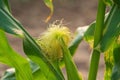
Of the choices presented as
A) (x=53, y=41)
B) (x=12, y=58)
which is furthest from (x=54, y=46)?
(x=12, y=58)

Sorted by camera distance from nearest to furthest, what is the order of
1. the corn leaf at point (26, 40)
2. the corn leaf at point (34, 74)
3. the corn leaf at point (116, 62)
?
the corn leaf at point (26, 40), the corn leaf at point (116, 62), the corn leaf at point (34, 74)

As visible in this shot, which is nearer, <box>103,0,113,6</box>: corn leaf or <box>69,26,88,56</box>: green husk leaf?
<box>103,0,113,6</box>: corn leaf

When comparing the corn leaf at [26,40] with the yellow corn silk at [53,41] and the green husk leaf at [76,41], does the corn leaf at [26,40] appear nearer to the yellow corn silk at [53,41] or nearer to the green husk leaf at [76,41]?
the yellow corn silk at [53,41]

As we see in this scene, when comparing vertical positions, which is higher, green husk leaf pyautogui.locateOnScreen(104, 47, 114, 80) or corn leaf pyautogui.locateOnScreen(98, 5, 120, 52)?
corn leaf pyautogui.locateOnScreen(98, 5, 120, 52)

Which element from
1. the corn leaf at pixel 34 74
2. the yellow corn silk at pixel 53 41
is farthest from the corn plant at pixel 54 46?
the corn leaf at pixel 34 74

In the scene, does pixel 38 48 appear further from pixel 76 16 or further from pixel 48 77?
pixel 76 16

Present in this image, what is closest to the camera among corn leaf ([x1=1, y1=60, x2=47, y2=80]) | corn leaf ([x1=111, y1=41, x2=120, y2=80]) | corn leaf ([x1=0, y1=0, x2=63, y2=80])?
corn leaf ([x1=0, y1=0, x2=63, y2=80])

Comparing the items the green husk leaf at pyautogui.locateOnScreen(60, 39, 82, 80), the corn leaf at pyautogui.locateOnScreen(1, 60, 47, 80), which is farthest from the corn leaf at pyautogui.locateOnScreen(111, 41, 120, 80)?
the corn leaf at pyautogui.locateOnScreen(1, 60, 47, 80)

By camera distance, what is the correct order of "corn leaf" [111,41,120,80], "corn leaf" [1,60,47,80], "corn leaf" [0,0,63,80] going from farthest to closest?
1. "corn leaf" [1,60,47,80]
2. "corn leaf" [111,41,120,80]
3. "corn leaf" [0,0,63,80]

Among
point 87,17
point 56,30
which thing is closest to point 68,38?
point 56,30

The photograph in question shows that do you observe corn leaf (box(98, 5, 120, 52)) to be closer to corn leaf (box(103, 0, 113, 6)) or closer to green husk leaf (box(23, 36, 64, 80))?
corn leaf (box(103, 0, 113, 6))
